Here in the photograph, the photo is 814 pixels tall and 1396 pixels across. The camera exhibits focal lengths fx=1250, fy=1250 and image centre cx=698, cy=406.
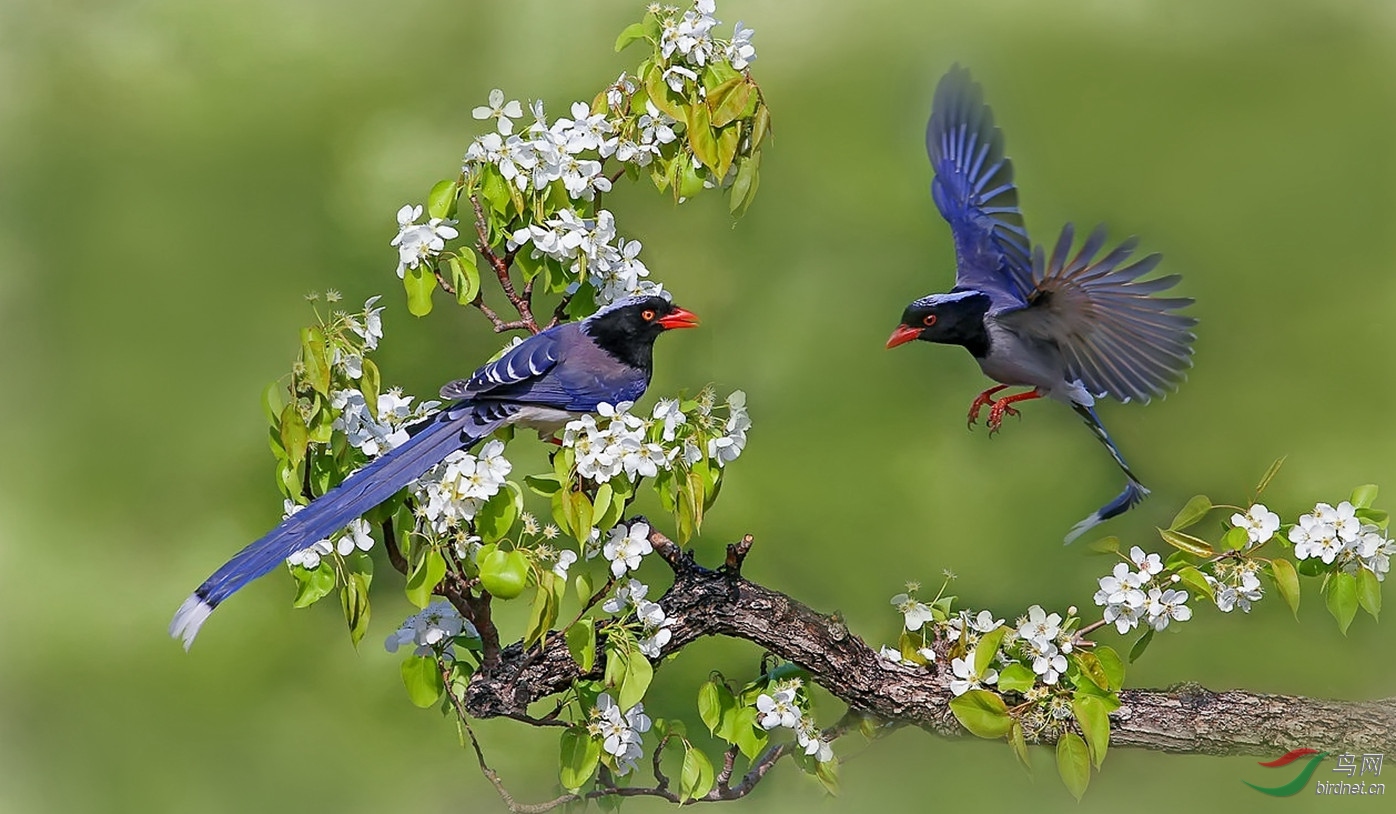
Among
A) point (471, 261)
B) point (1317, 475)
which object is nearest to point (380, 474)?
point (471, 261)

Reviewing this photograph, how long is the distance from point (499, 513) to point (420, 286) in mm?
315

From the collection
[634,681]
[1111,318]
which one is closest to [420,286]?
[634,681]

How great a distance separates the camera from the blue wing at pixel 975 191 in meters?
1.82

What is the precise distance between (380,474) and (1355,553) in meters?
1.19

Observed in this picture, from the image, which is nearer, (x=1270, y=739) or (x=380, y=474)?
(x=380, y=474)

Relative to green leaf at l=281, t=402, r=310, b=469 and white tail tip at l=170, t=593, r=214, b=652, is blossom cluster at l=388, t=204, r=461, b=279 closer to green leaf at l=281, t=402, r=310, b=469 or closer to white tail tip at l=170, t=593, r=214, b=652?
green leaf at l=281, t=402, r=310, b=469

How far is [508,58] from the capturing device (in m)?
2.52

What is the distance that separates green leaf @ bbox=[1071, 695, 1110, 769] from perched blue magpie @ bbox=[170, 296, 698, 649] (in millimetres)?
658

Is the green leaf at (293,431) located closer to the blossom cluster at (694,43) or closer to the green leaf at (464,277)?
the green leaf at (464,277)

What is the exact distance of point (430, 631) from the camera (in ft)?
5.08

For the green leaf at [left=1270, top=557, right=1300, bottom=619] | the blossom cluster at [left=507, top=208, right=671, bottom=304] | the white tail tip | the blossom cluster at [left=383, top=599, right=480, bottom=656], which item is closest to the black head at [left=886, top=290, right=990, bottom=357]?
the blossom cluster at [left=507, top=208, right=671, bottom=304]

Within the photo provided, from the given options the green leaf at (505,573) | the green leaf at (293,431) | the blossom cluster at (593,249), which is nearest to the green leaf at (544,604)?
the green leaf at (505,573)

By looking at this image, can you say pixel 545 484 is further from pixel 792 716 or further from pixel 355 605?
pixel 792 716

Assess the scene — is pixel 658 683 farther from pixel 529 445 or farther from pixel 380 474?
pixel 380 474
